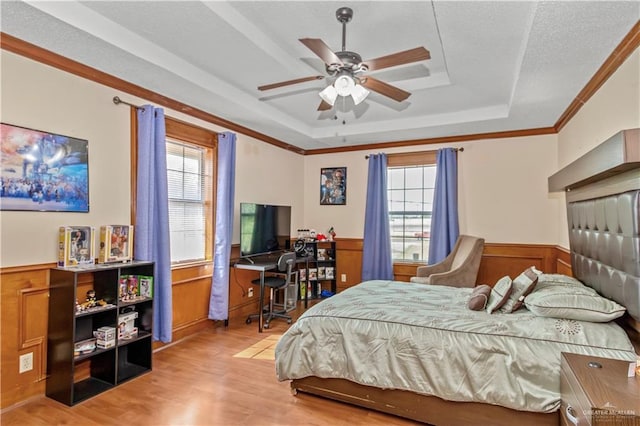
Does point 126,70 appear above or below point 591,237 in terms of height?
above

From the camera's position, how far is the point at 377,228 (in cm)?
543

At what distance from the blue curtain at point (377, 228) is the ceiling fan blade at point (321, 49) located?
324 centimetres

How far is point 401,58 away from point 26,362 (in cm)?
334

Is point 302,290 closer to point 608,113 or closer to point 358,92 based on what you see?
point 358,92

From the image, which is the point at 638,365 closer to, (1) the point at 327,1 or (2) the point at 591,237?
(2) the point at 591,237

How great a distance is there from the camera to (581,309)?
2.19 metres

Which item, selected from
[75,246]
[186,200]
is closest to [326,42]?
[186,200]

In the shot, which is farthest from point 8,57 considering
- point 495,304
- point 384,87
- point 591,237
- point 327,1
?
point 591,237

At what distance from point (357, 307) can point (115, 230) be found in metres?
2.12

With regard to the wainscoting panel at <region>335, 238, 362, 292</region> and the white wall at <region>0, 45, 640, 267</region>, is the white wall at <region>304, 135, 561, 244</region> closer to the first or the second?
the white wall at <region>0, 45, 640, 267</region>

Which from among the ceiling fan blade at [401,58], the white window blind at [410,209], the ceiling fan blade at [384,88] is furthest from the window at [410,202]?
the ceiling fan blade at [401,58]

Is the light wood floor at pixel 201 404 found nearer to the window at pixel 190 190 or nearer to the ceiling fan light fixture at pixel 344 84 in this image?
the window at pixel 190 190

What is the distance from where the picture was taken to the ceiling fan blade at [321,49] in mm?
2068

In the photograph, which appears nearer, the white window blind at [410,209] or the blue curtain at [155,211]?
the blue curtain at [155,211]
